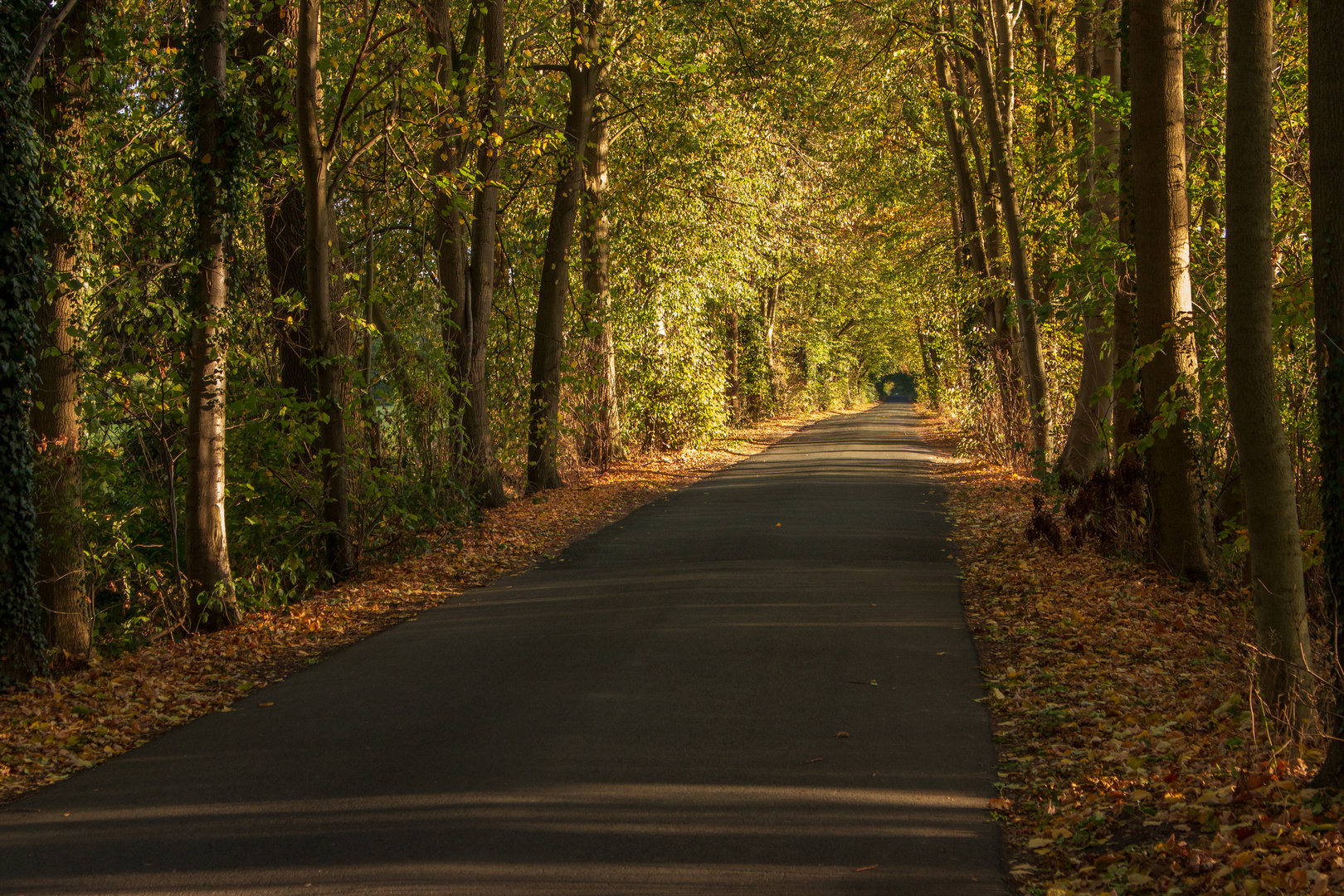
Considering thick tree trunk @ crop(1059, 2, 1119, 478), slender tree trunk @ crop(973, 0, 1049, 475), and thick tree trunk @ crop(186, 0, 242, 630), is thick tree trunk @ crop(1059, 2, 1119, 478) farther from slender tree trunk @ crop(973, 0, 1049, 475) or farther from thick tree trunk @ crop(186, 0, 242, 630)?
thick tree trunk @ crop(186, 0, 242, 630)

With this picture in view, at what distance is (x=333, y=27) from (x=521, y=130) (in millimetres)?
5414

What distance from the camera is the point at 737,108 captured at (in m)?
22.3

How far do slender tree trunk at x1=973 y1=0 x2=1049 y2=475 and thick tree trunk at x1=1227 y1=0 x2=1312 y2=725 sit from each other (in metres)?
12.3

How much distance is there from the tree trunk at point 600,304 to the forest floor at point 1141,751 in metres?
13.5

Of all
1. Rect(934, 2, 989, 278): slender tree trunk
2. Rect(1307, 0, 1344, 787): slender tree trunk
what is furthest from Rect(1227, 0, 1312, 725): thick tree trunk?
Rect(934, 2, 989, 278): slender tree trunk

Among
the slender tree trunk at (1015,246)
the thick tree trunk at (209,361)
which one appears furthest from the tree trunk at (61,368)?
the slender tree trunk at (1015,246)

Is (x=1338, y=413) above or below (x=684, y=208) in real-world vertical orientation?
below

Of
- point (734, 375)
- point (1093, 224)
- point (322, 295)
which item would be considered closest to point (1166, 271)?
point (1093, 224)

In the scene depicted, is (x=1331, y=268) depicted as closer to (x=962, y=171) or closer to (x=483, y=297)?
(x=483, y=297)

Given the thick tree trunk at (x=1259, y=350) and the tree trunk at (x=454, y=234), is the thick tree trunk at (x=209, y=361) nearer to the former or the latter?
the tree trunk at (x=454, y=234)

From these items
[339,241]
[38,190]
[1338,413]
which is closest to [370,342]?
[339,241]

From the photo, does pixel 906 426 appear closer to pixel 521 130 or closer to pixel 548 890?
pixel 521 130

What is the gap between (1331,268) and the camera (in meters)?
4.58

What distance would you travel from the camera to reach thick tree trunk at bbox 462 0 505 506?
52.3 feet
